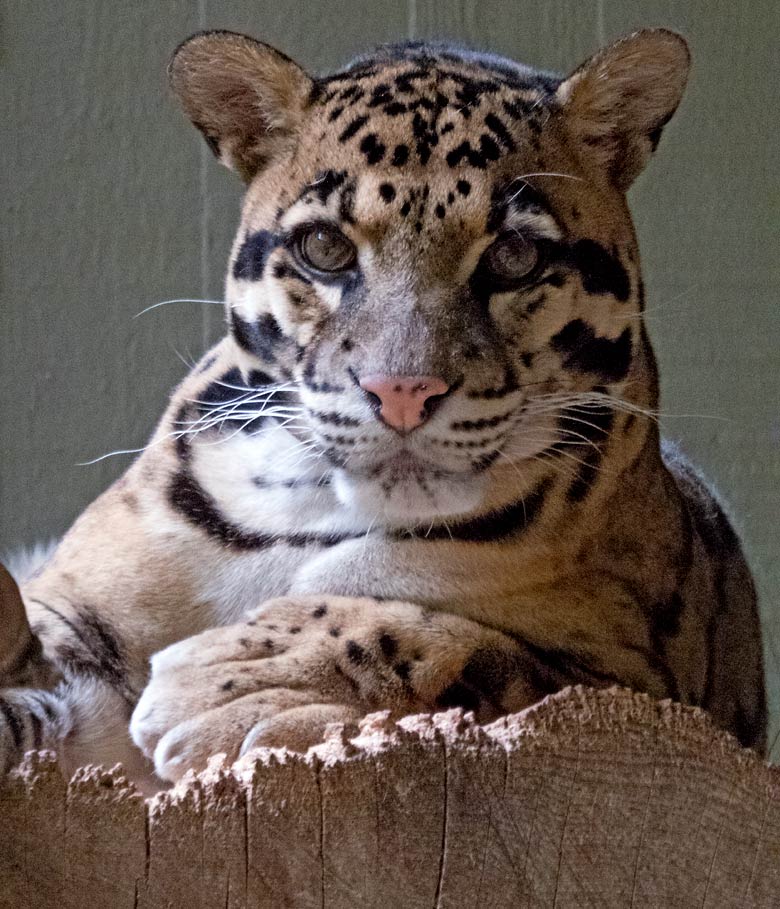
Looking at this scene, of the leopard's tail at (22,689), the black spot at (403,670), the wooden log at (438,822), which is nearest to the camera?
the wooden log at (438,822)

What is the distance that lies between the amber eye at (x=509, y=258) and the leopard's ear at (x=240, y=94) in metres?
0.33

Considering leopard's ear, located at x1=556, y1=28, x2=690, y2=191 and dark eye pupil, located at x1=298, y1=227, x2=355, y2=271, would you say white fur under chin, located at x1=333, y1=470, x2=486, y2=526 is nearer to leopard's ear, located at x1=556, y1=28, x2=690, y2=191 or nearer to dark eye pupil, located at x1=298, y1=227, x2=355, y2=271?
dark eye pupil, located at x1=298, y1=227, x2=355, y2=271

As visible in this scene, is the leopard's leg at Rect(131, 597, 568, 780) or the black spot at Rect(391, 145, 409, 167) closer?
the leopard's leg at Rect(131, 597, 568, 780)

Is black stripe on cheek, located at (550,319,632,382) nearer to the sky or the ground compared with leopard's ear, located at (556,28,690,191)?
nearer to the ground

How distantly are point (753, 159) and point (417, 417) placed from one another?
1.42 meters

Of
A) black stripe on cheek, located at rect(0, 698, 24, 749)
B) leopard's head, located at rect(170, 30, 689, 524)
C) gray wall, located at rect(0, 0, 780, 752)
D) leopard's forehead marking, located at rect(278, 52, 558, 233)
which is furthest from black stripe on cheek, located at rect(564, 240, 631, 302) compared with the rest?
gray wall, located at rect(0, 0, 780, 752)

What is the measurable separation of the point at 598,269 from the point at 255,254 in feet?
1.35

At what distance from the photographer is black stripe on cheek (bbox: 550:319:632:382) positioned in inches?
62.1

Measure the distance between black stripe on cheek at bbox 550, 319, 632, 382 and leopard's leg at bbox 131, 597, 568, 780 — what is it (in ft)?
1.08

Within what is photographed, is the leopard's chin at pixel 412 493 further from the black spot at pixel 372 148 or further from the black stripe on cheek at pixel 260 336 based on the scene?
the black spot at pixel 372 148

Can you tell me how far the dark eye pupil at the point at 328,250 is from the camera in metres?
1.54

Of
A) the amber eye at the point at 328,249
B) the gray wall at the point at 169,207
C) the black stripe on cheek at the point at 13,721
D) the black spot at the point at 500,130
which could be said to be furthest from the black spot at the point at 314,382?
the gray wall at the point at 169,207

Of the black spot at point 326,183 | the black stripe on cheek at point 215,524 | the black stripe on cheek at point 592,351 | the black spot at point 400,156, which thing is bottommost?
the black stripe on cheek at point 215,524

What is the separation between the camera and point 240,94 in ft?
5.54
